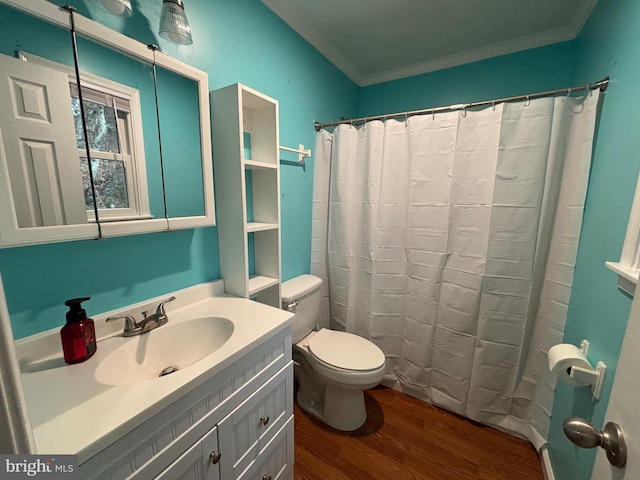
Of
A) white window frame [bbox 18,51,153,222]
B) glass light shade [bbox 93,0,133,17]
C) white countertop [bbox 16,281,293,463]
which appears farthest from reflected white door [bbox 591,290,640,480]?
glass light shade [bbox 93,0,133,17]

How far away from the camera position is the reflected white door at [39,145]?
70cm

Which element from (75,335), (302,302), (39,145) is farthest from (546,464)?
(39,145)

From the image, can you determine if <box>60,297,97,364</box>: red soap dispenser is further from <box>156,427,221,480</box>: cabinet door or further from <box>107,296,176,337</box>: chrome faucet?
<box>156,427,221,480</box>: cabinet door

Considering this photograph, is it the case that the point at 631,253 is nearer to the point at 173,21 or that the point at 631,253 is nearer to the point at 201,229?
the point at 201,229

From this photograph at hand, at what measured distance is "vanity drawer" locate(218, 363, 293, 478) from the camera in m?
0.86

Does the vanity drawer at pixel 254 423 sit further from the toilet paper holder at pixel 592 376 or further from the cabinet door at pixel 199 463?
the toilet paper holder at pixel 592 376

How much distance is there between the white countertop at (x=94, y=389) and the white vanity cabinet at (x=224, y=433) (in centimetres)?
3

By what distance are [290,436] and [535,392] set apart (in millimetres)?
→ 1369

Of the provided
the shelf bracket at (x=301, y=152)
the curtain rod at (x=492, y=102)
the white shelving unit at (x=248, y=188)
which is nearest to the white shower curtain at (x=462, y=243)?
the curtain rod at (x=492, y=102)

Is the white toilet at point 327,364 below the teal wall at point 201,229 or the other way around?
below

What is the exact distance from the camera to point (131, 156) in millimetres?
952

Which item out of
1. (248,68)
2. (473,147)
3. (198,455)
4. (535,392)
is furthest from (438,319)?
(248,68)

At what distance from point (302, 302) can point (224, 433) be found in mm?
819

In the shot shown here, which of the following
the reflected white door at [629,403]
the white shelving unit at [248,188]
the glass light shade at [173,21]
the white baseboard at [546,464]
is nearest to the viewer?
the reflected white door at [629,403]
